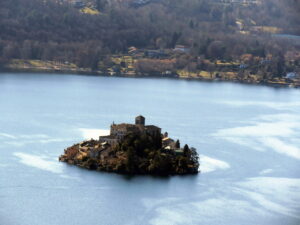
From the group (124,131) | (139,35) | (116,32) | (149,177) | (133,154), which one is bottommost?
(149,177)

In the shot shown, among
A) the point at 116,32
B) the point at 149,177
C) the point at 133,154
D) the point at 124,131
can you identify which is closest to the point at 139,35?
the point at 116,32

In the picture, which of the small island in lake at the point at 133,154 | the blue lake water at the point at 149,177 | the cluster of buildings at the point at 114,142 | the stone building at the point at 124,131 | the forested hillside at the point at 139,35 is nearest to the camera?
the blue lake water at the point at 149,177

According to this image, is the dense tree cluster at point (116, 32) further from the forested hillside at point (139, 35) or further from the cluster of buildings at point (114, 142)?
the cluster of buildings at point (114, 142)

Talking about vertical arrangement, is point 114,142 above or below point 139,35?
below

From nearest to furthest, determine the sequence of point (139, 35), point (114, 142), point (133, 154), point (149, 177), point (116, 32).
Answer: point (149, 177) → point (133, 154) → point (114, 142) → point (116, 32) → point (139, 35)

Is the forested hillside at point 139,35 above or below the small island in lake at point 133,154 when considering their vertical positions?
above

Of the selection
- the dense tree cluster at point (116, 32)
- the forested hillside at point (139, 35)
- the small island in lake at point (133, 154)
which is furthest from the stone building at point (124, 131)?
the dense tree cluster at point (116, 32)

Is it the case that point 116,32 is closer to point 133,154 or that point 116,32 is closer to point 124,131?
point 124,131

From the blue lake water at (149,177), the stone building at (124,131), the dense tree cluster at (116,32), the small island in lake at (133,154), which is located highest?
the dense tree cluster at (116,32)
